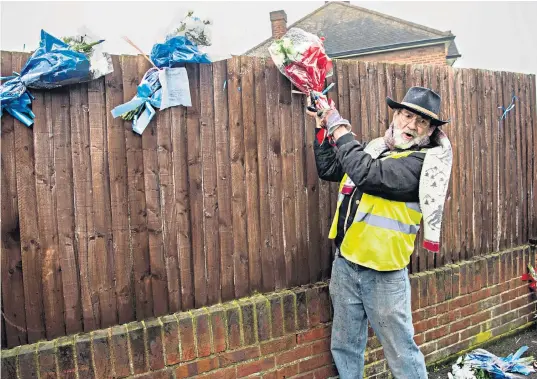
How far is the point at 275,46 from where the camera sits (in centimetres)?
265

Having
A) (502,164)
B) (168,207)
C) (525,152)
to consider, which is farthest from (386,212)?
(525,152)

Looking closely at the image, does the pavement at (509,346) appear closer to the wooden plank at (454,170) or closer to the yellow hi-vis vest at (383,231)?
the wooden plank at (454,170)

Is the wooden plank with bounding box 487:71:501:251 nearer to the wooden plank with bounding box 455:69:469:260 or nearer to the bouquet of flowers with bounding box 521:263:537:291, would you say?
the wooden plank with bounding box 455:69:469:260

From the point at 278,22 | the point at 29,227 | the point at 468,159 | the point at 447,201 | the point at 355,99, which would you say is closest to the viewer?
the point at 29,227

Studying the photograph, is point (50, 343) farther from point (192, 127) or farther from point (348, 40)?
point (348, 40)

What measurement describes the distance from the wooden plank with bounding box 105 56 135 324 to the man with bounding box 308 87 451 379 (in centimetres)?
117

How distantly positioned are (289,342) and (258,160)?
1247 mm

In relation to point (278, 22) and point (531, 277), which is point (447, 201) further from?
point (278, 22)

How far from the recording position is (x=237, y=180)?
266 cm

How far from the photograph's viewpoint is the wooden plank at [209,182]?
2545 millimetres

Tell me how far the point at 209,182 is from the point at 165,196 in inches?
11.1

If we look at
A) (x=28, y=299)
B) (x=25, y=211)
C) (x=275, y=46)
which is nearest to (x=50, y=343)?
(x=28, y=299)

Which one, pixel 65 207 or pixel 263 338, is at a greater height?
pixel 65 207

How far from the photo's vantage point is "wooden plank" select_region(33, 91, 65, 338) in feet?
7.10
